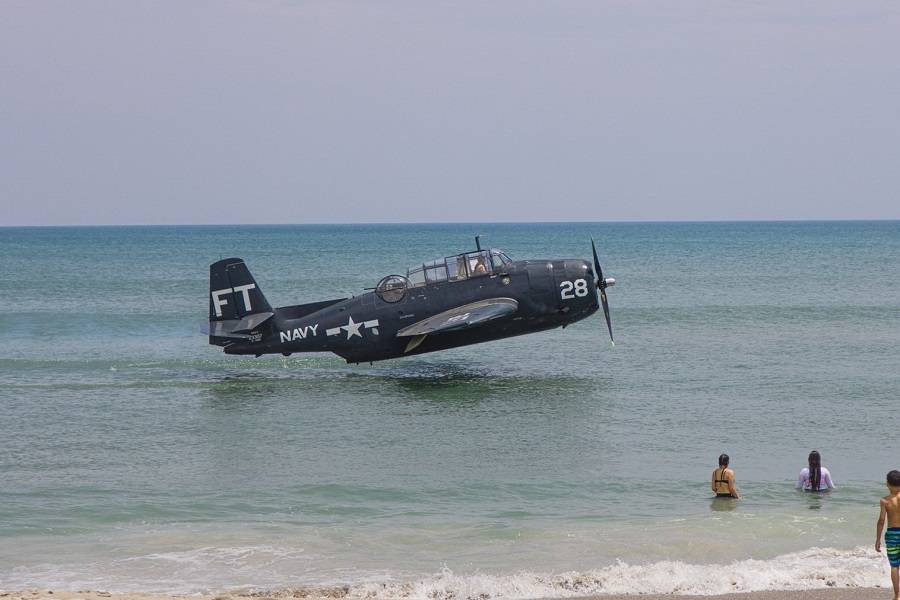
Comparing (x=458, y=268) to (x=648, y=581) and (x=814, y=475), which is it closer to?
(x=814, y=475)

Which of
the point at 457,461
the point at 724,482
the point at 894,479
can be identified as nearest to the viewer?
the point at 894,479

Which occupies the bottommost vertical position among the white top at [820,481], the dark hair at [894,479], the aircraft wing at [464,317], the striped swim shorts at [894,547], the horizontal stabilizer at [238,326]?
the white top at [820,481]

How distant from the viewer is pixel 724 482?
1525 centimetres

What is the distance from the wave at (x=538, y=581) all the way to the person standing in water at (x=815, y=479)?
267cm

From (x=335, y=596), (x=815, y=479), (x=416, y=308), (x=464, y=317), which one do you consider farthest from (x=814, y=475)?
(x=416, y=308)

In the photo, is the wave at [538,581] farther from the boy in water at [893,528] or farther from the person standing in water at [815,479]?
the person standing in water at [815,479]

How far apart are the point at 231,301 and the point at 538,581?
16.8 m

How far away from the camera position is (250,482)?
16828mm

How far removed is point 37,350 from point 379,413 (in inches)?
591

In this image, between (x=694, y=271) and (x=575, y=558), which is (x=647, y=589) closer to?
(x=575, y=558)

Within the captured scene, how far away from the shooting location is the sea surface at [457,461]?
12.7 meters

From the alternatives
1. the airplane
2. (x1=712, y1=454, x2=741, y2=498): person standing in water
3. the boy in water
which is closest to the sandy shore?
the boy in water

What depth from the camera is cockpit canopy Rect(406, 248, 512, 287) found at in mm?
26734

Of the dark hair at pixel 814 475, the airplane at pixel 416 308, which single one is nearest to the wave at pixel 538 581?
the dark hair at pixel 814 475
